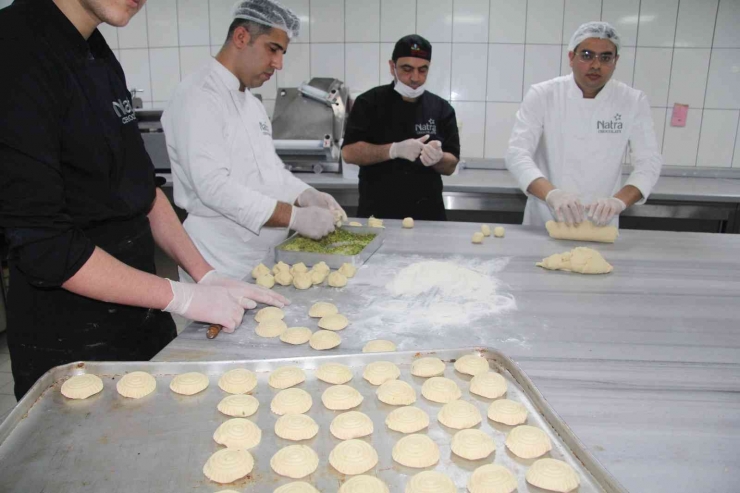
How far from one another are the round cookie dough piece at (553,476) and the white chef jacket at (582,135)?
6.68ft

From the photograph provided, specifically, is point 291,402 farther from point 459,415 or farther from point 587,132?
point 587,132

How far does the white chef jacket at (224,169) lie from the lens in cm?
203

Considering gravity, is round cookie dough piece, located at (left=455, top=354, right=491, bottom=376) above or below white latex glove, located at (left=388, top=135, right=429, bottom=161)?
below

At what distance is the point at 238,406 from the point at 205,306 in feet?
1.41

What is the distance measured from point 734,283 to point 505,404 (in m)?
1.27

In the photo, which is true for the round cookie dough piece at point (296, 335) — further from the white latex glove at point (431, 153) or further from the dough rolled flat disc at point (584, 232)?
the white latex glove at point (431, 153)

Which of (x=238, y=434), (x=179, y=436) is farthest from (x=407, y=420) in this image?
(x=179, y=436)

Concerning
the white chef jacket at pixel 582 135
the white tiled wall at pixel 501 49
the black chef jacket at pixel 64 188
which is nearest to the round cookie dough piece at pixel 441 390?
the black chef jacket at pixel 64 188

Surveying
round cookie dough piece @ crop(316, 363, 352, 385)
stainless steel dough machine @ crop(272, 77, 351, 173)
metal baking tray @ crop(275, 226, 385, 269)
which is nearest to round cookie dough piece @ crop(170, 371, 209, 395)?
round cookie dough piece @ crop(316, 363, 352, 385)

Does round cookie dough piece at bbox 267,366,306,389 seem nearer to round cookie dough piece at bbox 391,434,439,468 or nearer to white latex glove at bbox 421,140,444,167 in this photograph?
round cookie dough piece at bbox 391,434,439,468

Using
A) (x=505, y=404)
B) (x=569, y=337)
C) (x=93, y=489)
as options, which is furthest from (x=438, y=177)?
(x=93, y=489)

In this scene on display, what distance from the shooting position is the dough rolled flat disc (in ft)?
7.43

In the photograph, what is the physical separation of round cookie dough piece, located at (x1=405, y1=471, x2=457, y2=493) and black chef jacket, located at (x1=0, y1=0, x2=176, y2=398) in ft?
2.89

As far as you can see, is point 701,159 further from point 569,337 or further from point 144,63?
point 144,63
